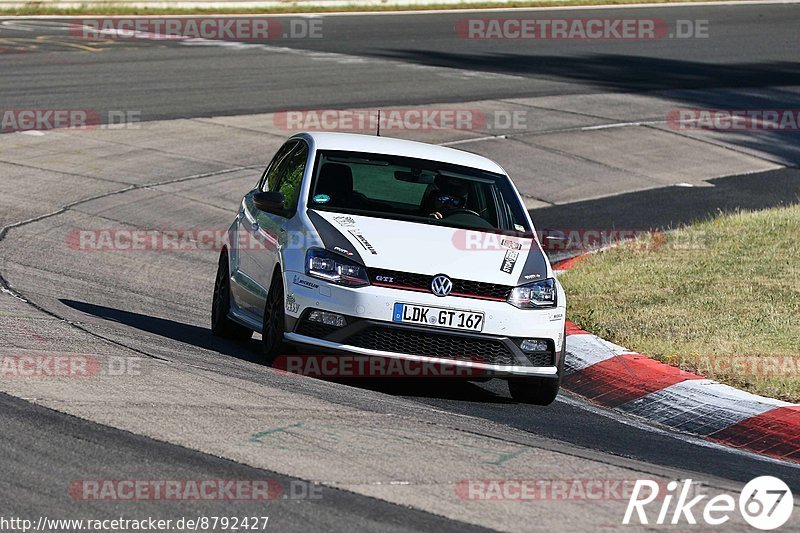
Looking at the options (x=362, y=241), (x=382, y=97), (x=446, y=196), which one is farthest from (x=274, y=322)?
(x=382, y=97)

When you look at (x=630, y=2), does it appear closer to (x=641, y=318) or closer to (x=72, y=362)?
(x=641, y=318)

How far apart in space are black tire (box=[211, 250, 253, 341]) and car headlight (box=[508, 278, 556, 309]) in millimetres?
2503

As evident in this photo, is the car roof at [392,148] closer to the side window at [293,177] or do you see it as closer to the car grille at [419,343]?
the side window at [293,177]

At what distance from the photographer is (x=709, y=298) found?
38.0 ft

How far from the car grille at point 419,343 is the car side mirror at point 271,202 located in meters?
1.38

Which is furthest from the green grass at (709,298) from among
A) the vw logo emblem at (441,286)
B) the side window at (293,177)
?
the side window at (293,177)

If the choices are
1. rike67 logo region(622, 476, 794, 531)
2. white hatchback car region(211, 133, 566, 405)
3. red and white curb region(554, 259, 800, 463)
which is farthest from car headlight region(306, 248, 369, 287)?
rike67 logo region(622, 476, 794, 531)

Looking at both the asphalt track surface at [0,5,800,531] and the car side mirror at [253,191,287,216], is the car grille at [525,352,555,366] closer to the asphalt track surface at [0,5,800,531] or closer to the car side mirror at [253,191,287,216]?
the asphalt track surface at [0,5,800,531]

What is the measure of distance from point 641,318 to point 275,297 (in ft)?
10.9

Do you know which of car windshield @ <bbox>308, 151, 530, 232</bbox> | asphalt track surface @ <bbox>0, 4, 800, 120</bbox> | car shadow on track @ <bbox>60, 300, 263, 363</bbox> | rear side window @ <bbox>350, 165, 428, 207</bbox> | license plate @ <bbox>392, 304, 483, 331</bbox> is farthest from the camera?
asphalt track surface @ <bbox>0, 4, 800, 120</bbox>

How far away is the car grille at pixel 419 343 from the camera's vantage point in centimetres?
855

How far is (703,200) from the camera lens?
18.5 metres

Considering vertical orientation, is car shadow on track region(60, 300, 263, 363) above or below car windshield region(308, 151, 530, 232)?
below

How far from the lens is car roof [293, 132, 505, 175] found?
33.2 ft
